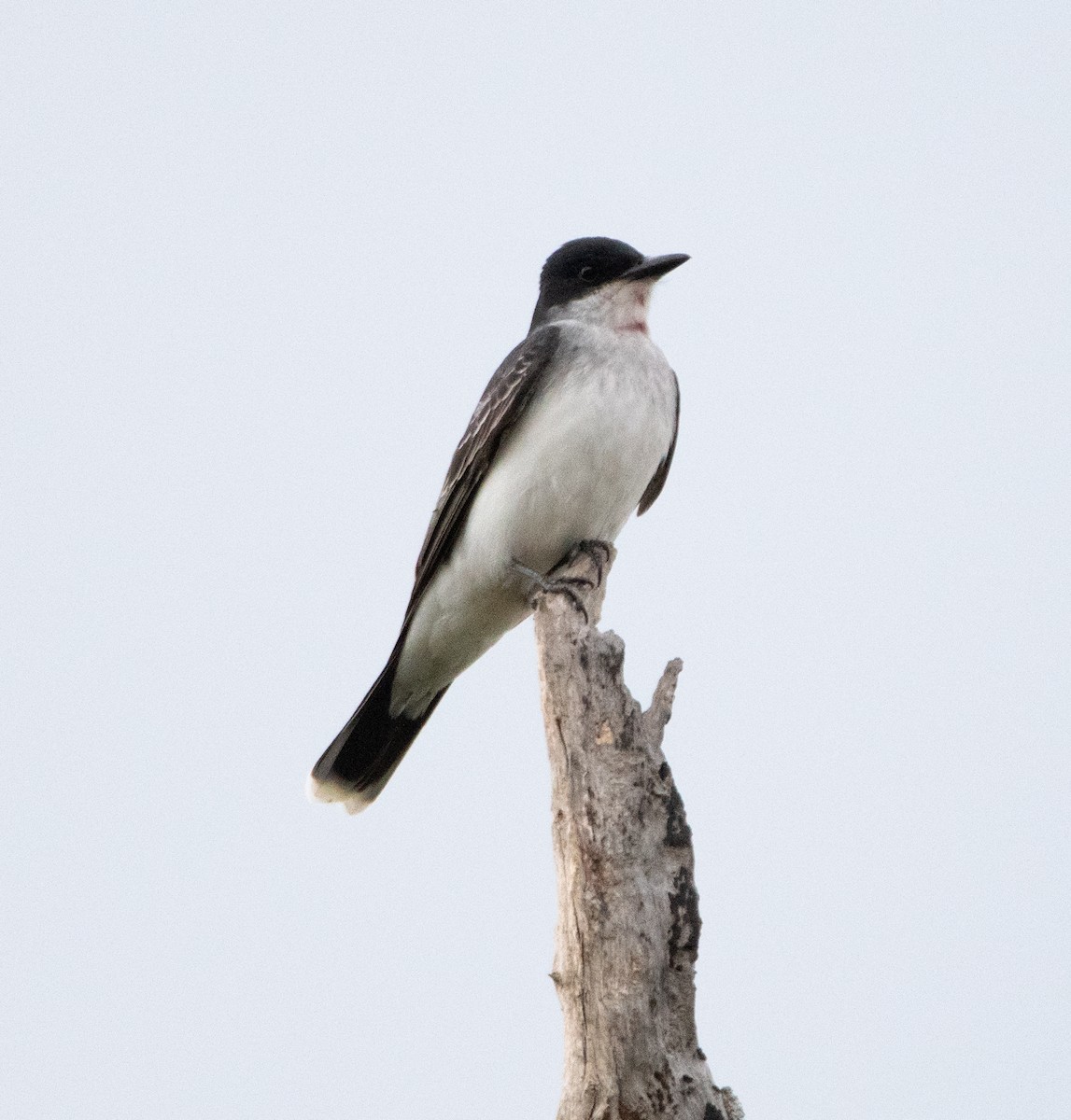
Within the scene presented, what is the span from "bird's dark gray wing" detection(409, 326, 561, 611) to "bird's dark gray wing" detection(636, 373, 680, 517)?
2.98 feet

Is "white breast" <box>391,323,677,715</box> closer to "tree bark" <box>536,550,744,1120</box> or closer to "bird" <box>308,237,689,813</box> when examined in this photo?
"bird" <box>308,237,689,813</box>

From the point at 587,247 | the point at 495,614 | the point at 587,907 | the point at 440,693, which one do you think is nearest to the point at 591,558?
the point at 495,614

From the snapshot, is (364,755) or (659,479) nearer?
(364,755)

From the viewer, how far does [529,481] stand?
24.3 ft

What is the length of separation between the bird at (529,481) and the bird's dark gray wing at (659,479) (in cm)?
3

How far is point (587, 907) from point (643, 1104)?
0.64 m

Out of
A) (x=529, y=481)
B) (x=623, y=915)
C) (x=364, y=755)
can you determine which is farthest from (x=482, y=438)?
(x=623, y=915)

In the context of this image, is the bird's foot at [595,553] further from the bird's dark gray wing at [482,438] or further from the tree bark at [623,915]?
the tree bark at [623,915]

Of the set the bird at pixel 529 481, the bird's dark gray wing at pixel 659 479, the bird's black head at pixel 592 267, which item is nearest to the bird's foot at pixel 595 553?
the bird at pixel 529 481

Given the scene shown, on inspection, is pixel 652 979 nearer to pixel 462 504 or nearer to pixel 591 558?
pixel 591 558

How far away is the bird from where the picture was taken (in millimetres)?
7395

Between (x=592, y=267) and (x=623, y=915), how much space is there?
13.8 ft

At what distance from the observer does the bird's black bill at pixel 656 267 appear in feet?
26.4

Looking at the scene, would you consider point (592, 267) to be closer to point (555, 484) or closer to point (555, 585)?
point (555, 484)
